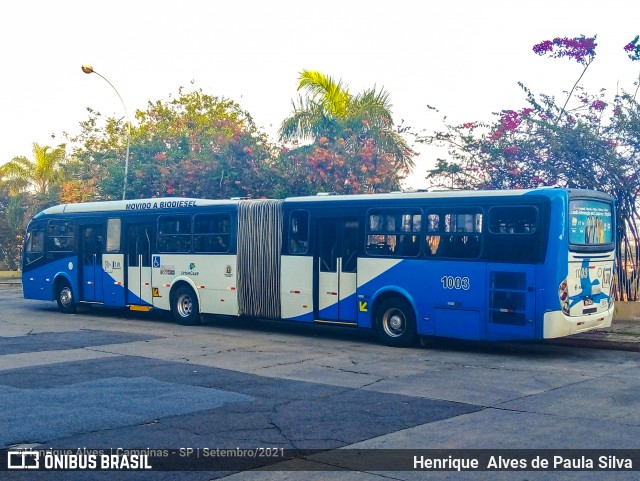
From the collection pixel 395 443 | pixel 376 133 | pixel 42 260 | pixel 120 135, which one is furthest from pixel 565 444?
pixel 120 135

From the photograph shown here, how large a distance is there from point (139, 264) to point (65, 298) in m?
3.44

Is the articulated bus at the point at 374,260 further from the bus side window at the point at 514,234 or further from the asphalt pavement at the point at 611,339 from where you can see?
the asphalt pavement at the point at 611,339

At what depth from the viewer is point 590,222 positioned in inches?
587

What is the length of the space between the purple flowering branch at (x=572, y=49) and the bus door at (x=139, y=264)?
10626 millimetres

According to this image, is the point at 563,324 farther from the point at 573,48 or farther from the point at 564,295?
the point at 573,48

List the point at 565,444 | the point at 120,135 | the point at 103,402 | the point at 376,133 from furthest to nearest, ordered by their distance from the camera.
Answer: the point at 120,135
the point at 376,133
the point at 103,402
the point at 565,444

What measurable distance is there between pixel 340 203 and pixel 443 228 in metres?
2.59

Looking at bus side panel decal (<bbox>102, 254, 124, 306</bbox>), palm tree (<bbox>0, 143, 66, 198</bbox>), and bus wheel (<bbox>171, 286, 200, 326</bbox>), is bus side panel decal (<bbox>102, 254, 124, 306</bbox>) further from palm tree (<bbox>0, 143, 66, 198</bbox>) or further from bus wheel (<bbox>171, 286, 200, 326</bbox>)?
palm tree (<bbox>0, 143, 66, 198</bbox>)

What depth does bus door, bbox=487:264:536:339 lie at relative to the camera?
14156 millimetres

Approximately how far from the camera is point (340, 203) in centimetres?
1719

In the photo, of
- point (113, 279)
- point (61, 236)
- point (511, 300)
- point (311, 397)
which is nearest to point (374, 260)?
point (511, 300)

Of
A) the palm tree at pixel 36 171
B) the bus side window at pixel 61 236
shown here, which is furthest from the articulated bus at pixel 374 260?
the palm tree at pixel 36 171

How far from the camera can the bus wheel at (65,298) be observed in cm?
2362

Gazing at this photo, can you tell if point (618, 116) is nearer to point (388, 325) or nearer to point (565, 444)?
point (388, 325)
